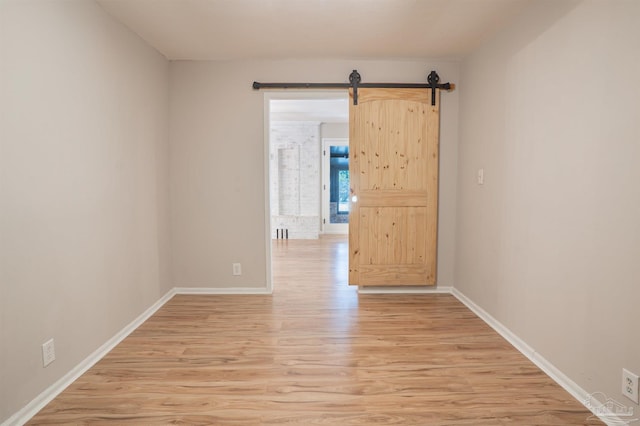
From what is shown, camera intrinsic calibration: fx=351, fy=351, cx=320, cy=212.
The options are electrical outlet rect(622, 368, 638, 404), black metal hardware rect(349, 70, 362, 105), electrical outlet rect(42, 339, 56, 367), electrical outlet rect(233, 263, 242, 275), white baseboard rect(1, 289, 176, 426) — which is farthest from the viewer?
electrical outlet rect(233, 263, 242, 275)

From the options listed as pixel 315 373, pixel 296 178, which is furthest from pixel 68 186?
pixel 296 178

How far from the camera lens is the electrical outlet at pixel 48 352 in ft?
6.25

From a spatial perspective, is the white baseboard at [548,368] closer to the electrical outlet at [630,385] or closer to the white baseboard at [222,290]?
the electrical outlet at [630,385]

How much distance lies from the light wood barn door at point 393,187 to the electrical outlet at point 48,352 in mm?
2540

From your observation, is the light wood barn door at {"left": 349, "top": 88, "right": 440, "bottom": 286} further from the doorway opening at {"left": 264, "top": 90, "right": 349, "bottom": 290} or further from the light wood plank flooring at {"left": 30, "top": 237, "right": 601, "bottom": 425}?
the doorway opening at {"left": 264, "top": 90, "right": 349, "bottom": 290}

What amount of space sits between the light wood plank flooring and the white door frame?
4610 millimetres

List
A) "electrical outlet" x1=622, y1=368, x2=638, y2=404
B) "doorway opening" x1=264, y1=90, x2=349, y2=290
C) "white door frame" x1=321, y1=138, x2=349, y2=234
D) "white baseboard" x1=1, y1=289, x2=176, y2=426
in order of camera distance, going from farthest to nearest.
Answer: "white door frame" x1=321, y1=138, x2=349, y2=234 → "doorway opening" x1=264, y1=90, x2=349, y2=290 → "white baseboard" x1=1, y1=289, x2=176, y2=426 → "electrical outlet" x1=622, y1=368, x2=638, y2=404

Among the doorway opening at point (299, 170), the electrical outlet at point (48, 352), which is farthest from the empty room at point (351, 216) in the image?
the doorway opening at point (299, 170)

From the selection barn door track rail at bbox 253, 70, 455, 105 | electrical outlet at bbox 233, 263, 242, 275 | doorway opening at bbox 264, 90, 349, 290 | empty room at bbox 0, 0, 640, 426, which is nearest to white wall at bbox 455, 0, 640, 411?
empty room at bbox 0, 0, 640, 426

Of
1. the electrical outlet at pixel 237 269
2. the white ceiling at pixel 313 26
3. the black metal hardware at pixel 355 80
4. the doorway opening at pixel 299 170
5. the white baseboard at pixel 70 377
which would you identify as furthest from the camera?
the doorway opening at pixel 299 170

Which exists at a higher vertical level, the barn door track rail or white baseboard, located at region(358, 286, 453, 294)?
the barn door track rail

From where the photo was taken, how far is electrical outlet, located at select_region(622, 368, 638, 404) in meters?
1.60

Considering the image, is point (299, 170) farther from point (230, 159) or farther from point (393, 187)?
point (393, 187)

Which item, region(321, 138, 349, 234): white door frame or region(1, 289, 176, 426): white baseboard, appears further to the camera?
region(321, 138, 349, 234): white door frame
